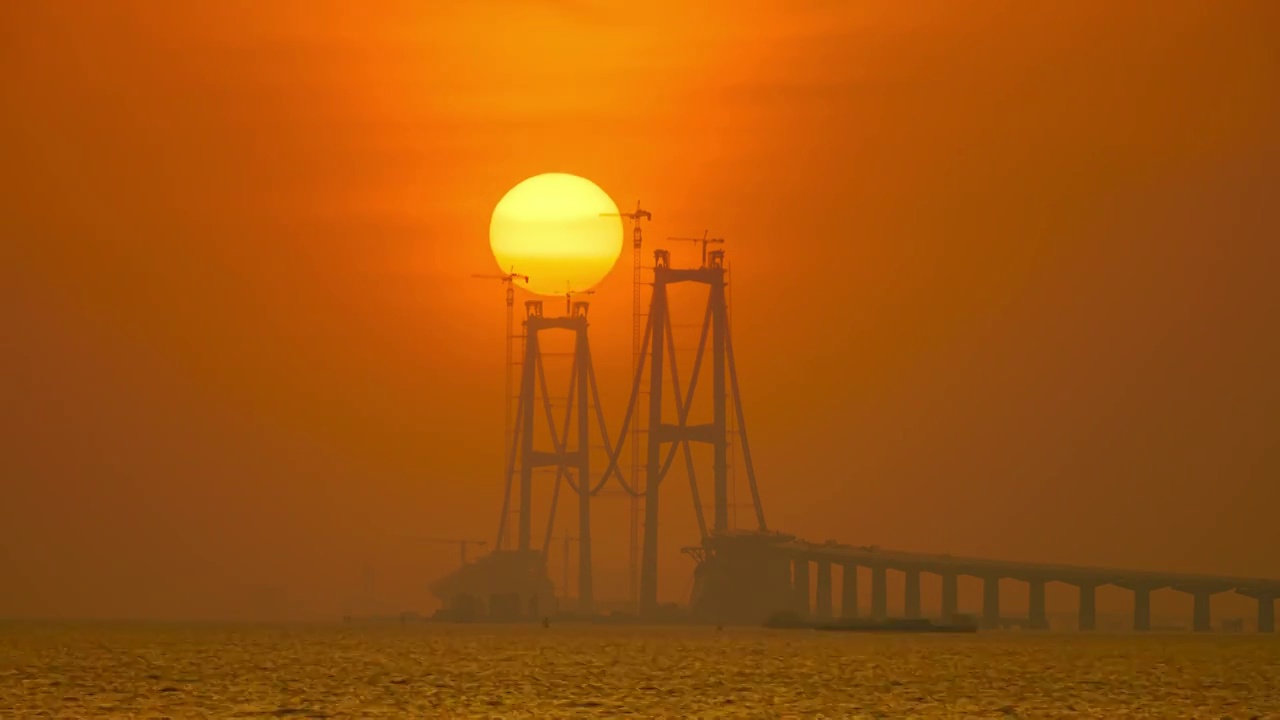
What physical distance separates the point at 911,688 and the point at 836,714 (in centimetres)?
1900

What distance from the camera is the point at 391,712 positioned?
67250 millimetres

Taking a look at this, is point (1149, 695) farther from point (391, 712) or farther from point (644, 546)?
point (644, 546)

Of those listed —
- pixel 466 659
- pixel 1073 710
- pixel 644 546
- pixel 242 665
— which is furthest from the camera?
pixel 644 546

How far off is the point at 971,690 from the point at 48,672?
3746cm

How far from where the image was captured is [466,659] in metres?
116

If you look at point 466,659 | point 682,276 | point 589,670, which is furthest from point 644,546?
point 589,670

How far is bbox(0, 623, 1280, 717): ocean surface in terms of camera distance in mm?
71000

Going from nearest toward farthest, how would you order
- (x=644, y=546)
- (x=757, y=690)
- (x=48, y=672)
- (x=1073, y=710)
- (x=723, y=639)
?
(x=1073, y=710) < (x=757, y=690) < (x=48, y=672) < (x=723, y=639) < (x=644, y=546)

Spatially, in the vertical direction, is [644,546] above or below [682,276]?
below

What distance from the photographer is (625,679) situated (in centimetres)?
9262

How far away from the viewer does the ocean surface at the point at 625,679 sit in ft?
233

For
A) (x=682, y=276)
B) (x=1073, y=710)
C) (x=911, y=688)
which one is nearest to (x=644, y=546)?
(x=682, y=276)

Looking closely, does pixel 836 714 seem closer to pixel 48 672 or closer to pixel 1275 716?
pixel 1275 716

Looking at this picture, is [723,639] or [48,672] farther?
[723,639]
